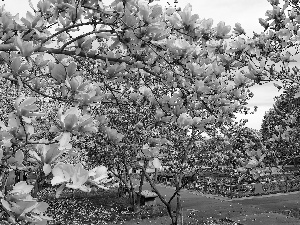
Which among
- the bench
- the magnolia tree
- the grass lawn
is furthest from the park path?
the magnolia tree

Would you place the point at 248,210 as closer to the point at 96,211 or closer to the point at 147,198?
the point at 147,198

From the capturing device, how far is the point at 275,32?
4.73 meters

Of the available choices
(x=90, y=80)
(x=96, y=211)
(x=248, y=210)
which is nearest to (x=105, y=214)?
(x=96, y=211)

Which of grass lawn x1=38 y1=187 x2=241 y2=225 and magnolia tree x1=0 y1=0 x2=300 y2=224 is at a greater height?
magnolia tree x1=0 y1=0 x2=300 y2=224

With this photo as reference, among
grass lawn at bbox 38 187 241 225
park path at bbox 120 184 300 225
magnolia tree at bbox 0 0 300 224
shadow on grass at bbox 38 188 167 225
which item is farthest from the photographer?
shadow on grass at bbox 38 188 167 225

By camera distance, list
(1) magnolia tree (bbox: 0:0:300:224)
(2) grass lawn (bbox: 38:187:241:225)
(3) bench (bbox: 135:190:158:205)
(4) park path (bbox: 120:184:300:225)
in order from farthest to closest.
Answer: (3) bench (bbox: 135:190:158:205) < (2) grass lawn (bbox: 38:187:241:225) < (4) park path (bbox: 120:184:300:225) < (1) magnolia tree (bbox: 0:0:300:224)

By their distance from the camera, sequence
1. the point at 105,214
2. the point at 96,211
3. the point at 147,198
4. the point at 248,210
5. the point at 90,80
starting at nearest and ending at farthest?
the point at 90,80 < the point at 105,214 < the point at 248,210 < the point at 96,211 < the point at 147,198

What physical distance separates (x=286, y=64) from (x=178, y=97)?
7.66 feet

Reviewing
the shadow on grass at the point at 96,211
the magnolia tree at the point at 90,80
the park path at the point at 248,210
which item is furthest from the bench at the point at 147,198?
the magnolia tree at the point at 90,80

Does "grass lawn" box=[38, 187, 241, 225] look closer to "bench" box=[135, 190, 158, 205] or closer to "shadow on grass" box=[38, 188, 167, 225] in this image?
"shadow on grass" box=[38, 188, 167, 225]

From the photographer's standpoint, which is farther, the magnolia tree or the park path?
the park path

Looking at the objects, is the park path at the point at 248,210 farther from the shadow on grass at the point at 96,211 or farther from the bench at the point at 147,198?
the bench at the point at 147,198

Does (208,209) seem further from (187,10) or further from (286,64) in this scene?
(187,10)

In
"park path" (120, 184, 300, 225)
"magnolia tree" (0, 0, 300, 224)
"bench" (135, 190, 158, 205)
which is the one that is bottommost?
"park path" (120, 184, 300, 225)
